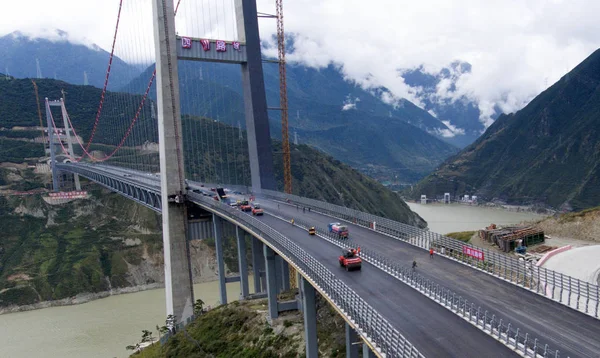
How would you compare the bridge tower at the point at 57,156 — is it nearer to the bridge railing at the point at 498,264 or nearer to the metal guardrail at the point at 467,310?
the bridge railing at the point at 498,264

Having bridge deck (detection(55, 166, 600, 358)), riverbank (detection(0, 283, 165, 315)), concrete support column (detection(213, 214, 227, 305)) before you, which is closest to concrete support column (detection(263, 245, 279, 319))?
bridge deck (detection(55, 166, 600, 358))

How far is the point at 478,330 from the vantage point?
16.1 meters

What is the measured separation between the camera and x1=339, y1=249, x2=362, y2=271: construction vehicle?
2348cm

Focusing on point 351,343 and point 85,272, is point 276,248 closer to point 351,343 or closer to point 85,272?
point 351,343

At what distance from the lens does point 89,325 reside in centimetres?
5450

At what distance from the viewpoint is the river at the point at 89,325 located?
155 ft

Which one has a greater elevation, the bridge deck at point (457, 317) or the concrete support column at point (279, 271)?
the bridge deck at point (457, 317)

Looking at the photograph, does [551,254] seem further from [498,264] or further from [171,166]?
[171,166]

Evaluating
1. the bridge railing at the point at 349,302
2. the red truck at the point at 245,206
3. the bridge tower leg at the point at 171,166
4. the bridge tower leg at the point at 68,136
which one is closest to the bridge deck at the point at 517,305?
the bridge railing at the point at 349,302

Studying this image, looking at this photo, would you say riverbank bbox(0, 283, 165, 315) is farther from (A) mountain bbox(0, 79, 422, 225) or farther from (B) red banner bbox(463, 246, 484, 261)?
(B) red banner bbox(463, 246, 484, 261)

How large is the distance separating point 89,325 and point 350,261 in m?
44.4

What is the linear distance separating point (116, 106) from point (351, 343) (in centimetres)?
11225

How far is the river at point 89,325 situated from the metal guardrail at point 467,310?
33.4 m

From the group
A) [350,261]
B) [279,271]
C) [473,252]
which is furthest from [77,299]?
[473,252]
